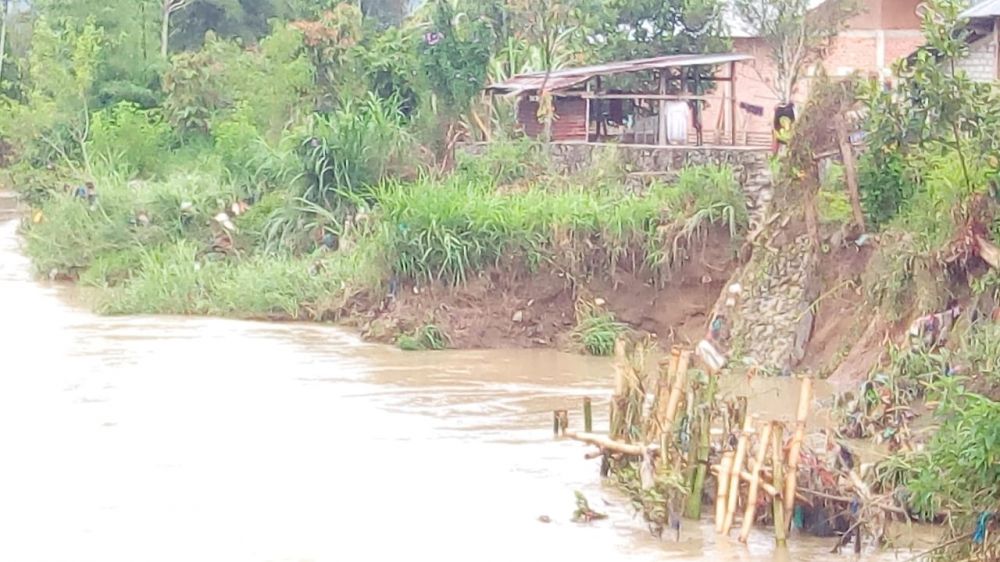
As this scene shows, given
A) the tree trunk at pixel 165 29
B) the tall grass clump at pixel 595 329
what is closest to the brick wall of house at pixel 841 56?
the tall grass clump at pixel 595 329

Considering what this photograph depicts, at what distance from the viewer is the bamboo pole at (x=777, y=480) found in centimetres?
934

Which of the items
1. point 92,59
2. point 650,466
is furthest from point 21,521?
point 92,59

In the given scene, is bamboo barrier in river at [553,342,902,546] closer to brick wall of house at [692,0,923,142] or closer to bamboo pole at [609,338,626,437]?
bamboo pole at [609,338,626,437]

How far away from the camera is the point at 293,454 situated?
41.9 ft

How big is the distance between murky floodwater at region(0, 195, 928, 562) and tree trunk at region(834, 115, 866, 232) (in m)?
1.94

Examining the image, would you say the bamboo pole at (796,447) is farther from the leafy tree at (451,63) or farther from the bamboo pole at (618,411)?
the leafy tree at (451,63)

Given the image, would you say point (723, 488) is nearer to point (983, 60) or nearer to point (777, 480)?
point (777, 480)

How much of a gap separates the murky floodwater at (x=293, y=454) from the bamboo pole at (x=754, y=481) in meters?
0.15

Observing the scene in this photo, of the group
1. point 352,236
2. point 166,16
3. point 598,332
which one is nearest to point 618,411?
point 598,332

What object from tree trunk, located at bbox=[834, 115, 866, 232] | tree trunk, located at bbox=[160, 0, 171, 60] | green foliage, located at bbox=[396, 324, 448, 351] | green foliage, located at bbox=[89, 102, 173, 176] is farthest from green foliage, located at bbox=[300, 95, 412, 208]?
tree trunk, located at bbox=[160, 0, 171, 60]

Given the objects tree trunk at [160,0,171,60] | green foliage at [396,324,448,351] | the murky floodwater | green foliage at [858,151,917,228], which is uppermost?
tree trunk at [160,0,171,60]

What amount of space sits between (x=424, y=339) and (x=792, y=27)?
12.6m

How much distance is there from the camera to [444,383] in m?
16.2

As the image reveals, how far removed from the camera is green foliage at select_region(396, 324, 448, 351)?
711 inches
